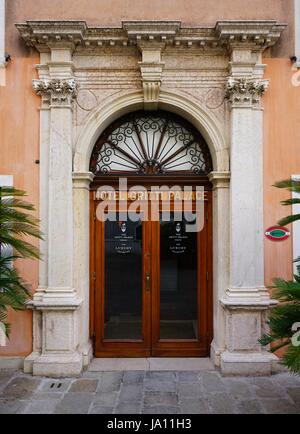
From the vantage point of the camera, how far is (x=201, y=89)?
18.8 ft

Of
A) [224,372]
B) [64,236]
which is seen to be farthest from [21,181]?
[224,372]

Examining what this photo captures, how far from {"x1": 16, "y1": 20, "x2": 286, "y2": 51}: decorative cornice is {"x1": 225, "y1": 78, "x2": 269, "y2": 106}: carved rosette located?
52cm

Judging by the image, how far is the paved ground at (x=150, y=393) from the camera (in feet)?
14.6

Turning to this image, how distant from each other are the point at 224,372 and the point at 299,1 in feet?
18.7

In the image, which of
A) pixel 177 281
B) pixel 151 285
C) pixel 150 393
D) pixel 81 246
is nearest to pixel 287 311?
pixel 150 393

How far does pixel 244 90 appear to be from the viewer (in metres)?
5.50

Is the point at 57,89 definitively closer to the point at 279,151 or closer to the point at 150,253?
the point at 150,253

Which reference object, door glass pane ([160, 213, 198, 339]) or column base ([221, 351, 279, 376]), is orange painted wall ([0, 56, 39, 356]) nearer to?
door glass pane ([160, 213, 198, 339])

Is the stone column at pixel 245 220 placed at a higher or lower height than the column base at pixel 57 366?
higher

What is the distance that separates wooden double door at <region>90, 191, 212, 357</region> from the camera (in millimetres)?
6086

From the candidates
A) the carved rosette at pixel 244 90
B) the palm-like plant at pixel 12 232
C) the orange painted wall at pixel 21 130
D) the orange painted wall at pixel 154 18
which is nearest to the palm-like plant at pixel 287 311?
the orange painted wall at pixel 154 18

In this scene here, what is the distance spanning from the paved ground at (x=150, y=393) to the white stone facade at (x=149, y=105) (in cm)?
27

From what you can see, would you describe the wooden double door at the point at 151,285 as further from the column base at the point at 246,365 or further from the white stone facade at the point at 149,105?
the column base at the point at 246,365

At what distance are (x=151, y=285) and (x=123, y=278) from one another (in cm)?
47
